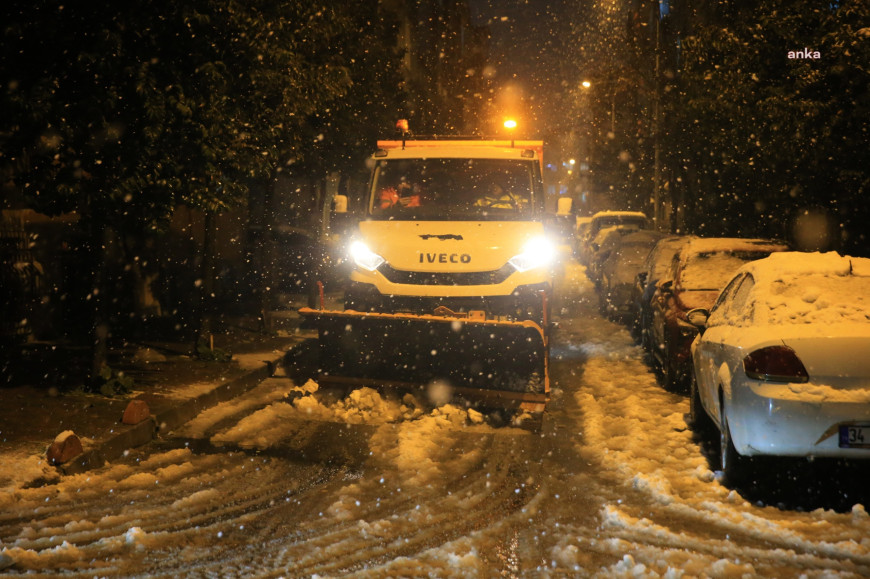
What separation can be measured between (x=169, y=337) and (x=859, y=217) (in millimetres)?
12049

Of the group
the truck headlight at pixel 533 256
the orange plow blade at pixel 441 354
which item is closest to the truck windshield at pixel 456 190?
the truck headlight at pixel 533 256

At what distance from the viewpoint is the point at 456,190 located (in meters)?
10.9

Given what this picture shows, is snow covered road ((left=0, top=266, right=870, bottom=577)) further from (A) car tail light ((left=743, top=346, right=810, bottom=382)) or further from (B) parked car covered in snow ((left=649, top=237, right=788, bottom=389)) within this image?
(B) parked car covered in snow ((left=649, top=237, right=788, bottom=389))

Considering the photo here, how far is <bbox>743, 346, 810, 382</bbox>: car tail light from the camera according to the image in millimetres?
5957

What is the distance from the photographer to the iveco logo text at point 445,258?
986 cm

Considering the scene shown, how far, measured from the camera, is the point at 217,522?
227 inches

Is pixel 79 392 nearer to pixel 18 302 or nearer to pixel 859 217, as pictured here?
pixel 18 302

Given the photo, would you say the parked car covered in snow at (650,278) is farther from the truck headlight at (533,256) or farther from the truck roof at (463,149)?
the truck headlight at (533,256)

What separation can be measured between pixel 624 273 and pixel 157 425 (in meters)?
12.0

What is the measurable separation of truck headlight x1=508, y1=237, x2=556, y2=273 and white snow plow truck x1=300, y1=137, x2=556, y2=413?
1cm

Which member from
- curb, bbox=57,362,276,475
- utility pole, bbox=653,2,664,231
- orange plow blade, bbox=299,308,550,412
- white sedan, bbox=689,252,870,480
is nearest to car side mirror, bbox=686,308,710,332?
→ white sedan, bbox=689,252,870,480

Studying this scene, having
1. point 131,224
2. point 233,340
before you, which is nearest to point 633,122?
point 233,340

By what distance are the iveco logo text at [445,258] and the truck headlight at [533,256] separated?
1.68 feet

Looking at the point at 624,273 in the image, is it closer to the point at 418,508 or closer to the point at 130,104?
the point at 130,104
